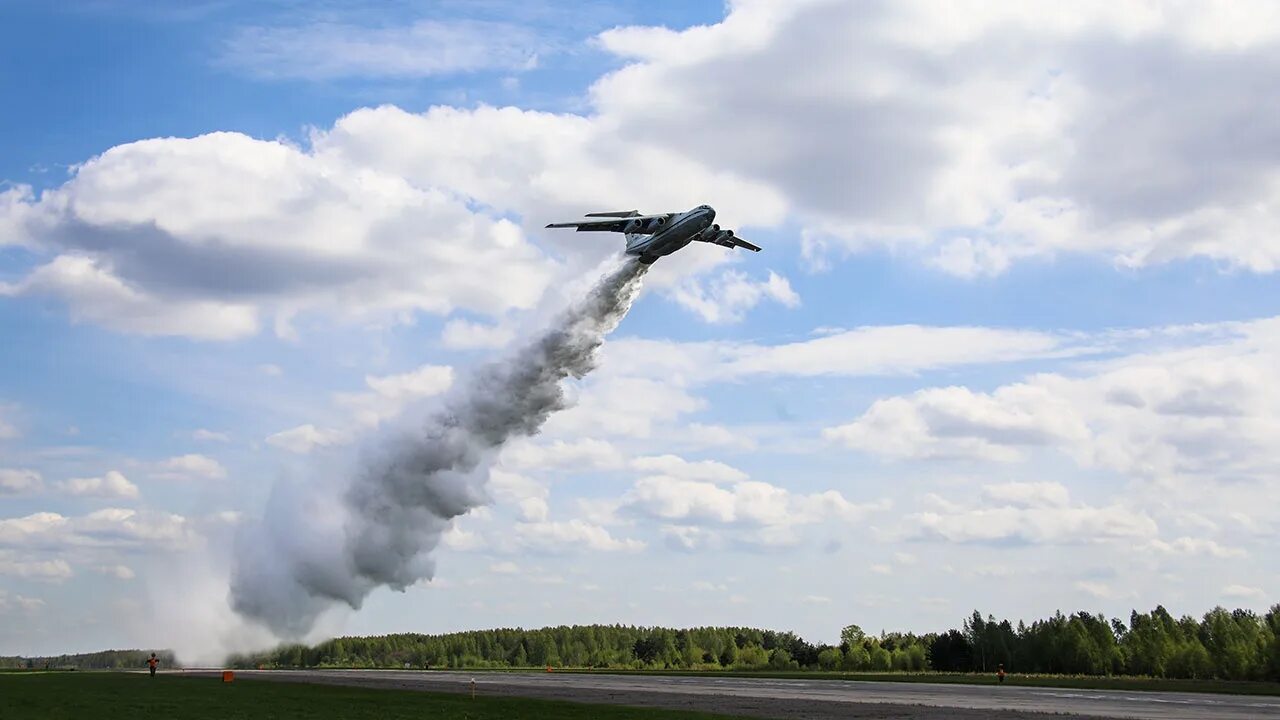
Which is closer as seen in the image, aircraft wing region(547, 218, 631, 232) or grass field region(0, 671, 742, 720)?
grass field region(0, 671, 742, 720)

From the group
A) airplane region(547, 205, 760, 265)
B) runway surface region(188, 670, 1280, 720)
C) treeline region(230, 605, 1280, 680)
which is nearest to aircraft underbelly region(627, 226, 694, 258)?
airplane region(547, 205, 760, 265)

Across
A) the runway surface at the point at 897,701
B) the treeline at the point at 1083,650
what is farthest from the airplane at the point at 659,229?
the treeline at the point at 1083,650

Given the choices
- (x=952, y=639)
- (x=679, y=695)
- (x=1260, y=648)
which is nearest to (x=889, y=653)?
(x=952, y=639)

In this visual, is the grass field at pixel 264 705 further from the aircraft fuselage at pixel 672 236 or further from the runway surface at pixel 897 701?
the aircraft fuselage at pixel 672 236

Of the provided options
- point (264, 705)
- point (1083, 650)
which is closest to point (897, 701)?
point (264, 705)

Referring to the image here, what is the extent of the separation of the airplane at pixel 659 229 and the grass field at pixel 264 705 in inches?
1170

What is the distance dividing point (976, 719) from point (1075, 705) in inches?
445

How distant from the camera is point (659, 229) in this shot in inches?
2677

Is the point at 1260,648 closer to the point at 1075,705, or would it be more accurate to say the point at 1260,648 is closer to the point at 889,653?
the point at 889,653

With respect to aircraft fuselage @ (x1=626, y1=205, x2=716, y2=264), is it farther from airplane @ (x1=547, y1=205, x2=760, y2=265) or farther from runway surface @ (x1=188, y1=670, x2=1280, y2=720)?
runway surface @ (x1=188, y1=670, x2=1280, y2=720)

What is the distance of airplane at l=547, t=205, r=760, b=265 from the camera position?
218ft

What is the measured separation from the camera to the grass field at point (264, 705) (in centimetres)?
3988

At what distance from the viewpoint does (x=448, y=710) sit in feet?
148

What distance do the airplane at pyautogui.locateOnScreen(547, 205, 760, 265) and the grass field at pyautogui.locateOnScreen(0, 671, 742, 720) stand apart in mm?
29719
